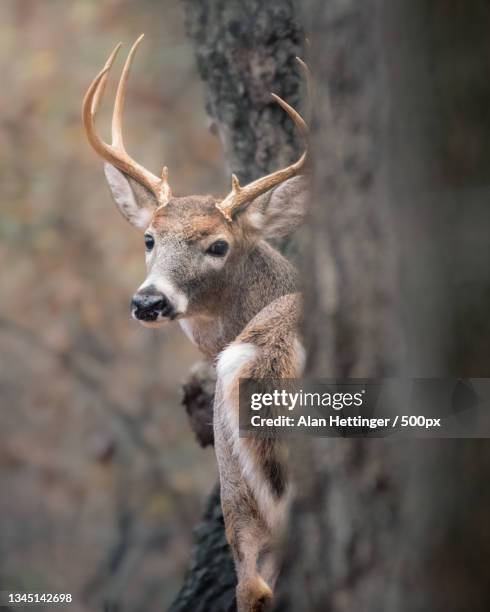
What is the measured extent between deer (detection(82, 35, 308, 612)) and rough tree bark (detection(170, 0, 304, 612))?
577mm

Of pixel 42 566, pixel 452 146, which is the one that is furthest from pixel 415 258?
pixel 42 566

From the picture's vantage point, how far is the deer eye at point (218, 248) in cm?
451

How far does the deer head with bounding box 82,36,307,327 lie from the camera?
14.3 ft

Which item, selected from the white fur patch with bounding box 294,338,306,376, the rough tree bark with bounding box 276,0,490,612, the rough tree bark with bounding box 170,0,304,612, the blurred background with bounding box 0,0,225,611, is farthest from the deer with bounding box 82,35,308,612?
the blurred background with bounding box 0,0,225,611

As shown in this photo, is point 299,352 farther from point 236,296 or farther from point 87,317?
point 87,317

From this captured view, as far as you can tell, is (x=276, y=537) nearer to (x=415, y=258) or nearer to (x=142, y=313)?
(x=142, y=313)

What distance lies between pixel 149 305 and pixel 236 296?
0.63 meters

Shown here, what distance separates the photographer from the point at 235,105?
533 cm

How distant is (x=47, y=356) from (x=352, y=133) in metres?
7.88

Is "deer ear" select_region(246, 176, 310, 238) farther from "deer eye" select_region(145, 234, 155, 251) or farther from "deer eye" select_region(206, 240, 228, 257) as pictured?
"deer eye" select_region(145, 234, 155, 251)

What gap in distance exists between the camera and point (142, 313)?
4141 millimetres

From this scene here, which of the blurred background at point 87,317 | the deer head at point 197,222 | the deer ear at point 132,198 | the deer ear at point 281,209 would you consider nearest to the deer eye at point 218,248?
the deer head at point 197,222

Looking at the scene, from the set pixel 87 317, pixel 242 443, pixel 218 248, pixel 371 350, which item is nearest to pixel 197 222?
pixel 218 248

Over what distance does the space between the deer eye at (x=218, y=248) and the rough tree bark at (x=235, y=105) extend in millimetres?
865
